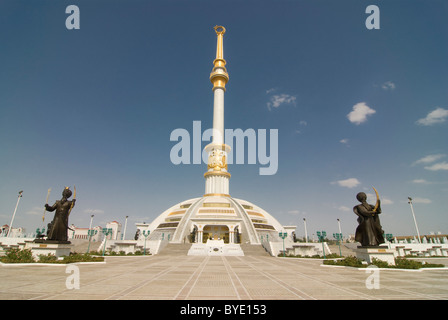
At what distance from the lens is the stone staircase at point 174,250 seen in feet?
101

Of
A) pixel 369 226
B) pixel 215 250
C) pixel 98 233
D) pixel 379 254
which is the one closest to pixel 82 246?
pixel 98 233

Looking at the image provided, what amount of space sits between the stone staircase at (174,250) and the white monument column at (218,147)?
17.2 meters

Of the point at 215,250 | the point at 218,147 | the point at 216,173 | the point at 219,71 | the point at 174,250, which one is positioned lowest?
the point at 174,250

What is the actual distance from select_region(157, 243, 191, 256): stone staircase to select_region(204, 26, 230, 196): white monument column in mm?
17191

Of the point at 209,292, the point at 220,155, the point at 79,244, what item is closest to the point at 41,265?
the point at 209,292

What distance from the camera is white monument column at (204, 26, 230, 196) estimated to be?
50.5 metres

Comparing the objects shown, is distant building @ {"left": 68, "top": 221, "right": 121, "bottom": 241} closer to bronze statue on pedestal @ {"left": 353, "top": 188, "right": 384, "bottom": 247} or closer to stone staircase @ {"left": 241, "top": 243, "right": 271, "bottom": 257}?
stone staircase @ {"left": 241, "top": 243, "right": 271, "bottom": 257}

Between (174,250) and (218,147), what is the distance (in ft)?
88.2

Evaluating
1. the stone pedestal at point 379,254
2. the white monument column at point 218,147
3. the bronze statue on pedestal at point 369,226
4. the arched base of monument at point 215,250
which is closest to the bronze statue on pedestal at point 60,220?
the arched base of monument at point 215,250

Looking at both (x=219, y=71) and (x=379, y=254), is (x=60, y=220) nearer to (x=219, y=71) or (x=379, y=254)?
(x=379, y=254)

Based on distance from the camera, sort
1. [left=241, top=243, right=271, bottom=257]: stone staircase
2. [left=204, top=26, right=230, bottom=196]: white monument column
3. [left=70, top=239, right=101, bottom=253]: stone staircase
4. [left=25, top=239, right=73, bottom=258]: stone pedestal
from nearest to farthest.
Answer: [left=25, top=239, right=73, bottom=258]: stone pedestal, [left=241, top=243, right=271, bottom=257]: stone staircase, [left=70, top=239, right=101, bottom=253]: stone staircase, [left=204, top=26, right=230, bottom=196]: white monument column

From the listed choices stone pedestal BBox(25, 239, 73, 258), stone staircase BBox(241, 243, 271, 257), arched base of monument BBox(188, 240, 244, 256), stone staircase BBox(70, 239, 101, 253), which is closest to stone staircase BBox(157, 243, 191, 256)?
arched base of monument BBox(188, 240, 244, 256)

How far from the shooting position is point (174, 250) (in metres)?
32.1
